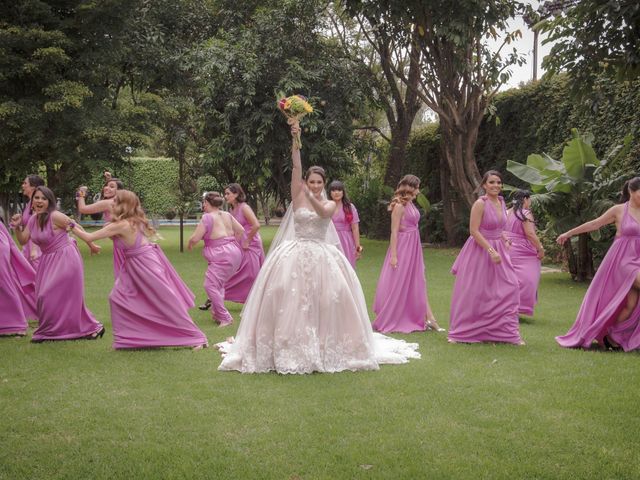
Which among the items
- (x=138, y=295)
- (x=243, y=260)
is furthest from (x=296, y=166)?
(x=243, y=260)

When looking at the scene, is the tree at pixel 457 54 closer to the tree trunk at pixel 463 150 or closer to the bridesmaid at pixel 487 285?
the tree trunk at pixel 463 150

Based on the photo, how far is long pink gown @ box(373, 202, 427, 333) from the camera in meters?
10.7

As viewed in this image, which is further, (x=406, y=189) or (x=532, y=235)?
(x=532, y=235)

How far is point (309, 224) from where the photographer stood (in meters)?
7.98

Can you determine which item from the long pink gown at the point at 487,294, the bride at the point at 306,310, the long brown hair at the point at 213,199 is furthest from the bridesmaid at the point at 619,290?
the long brown hair at the point at 213,199

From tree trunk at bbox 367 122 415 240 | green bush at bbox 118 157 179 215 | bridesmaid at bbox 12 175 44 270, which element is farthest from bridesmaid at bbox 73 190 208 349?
green bush at bbox 118 157 179 215

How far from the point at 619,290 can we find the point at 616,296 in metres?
0.08

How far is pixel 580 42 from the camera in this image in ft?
18.2

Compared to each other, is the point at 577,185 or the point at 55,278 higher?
the point at 577,185

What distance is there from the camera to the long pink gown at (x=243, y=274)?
12.8 m

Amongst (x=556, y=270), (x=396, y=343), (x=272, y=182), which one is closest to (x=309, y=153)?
(x=272, y=182)

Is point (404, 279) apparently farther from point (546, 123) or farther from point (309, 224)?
point (546, 123)

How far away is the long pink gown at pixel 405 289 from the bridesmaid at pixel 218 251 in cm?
236

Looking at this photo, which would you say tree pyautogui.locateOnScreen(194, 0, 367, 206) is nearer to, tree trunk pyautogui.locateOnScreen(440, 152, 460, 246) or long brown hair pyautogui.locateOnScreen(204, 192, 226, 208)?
tree trunk pyautogui.locateOnScreen(440, 152, 460, 246)
